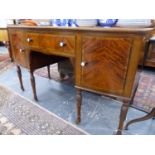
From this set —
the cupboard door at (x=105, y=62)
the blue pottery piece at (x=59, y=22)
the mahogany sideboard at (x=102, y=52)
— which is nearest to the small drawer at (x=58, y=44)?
the mahogany sideboard at (x=102, y=52)

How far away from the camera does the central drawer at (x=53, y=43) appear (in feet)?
3.17

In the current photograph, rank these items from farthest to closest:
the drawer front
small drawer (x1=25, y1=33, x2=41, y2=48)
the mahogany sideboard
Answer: the drawer front
small drawer (x1=25, y1=33, x2=41, y2=48)
the mahogany sideboard

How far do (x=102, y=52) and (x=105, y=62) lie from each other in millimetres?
64

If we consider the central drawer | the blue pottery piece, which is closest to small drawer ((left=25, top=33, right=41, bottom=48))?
the central drawer

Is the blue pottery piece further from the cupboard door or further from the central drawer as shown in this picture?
the cupboard door

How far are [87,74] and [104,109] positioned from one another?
598mm

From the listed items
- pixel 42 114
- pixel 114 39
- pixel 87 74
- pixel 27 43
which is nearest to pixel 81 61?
pixel 87 74

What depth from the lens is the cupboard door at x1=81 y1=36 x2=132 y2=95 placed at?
803 millimetres

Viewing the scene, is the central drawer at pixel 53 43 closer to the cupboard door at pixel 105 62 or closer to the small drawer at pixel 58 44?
the small drawer at pixel 58 44

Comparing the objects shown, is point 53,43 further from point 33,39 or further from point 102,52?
point 102,52

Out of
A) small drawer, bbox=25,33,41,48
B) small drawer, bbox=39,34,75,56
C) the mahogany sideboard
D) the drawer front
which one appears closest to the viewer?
the mahogany sideboard

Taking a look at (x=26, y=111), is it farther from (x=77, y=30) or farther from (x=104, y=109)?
(x=77, y=30)

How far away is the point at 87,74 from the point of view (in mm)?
980

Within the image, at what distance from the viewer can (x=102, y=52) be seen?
86cm
